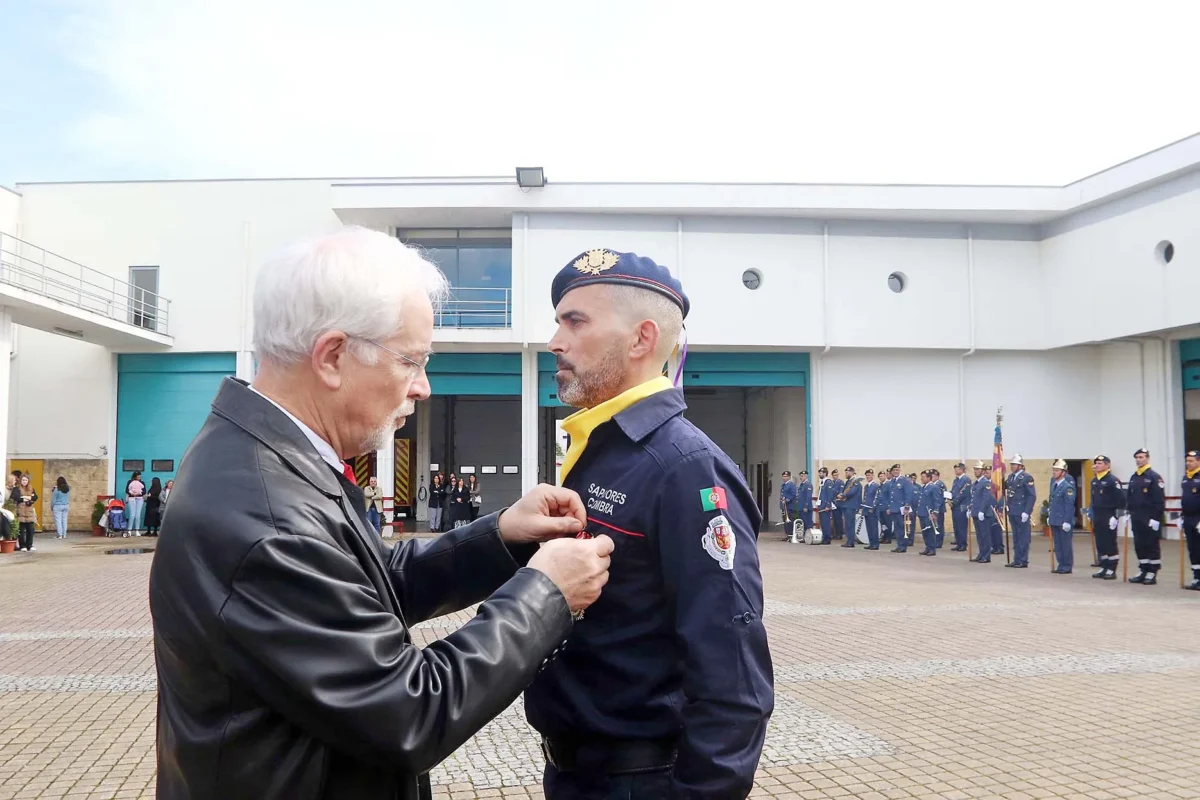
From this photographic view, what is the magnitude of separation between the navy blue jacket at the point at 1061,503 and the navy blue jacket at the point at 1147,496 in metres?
1.05

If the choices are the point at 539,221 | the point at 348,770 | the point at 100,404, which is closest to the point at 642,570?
the point at 348,770

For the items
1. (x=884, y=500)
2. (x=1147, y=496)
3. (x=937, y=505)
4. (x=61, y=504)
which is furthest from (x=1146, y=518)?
(x=61, y=504)

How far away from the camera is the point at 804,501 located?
71.6 ft

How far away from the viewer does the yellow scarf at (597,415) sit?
84.5 inches

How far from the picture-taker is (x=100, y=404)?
76.0 feet

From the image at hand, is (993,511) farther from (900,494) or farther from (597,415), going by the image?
(597,415)

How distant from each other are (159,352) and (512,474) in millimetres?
11373

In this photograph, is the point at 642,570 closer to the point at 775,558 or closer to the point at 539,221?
the point at 775,558

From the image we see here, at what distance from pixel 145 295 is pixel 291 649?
25431 mm

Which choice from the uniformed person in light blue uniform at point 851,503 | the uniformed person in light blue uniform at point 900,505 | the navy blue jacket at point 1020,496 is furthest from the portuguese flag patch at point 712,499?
the uniformed person in light blue uniform at point 851,503

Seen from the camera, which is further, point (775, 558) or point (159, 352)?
point (159, 352)

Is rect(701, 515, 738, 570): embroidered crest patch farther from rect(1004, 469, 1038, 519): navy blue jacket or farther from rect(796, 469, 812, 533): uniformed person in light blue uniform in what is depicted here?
rect(796, 469, 812, 533): uniformed person in light blue uniform

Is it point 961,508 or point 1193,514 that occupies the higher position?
point 1193,514

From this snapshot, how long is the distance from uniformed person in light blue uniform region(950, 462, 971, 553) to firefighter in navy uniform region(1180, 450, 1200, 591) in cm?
569
